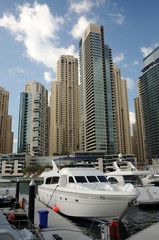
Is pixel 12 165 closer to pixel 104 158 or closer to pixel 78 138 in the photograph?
pixel 104 158

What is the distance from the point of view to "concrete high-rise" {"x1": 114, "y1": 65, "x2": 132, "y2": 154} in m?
157

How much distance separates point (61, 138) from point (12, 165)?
186 ft

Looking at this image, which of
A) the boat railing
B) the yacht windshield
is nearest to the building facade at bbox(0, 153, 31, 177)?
the yacht windshield

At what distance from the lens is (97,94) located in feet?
367

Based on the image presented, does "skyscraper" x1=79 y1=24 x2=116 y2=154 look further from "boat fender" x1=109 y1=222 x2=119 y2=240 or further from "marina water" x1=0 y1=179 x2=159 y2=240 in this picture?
"boat fender" x1=109 y1=222 x2=119 y2=240

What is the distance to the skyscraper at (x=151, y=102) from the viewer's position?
461 ft

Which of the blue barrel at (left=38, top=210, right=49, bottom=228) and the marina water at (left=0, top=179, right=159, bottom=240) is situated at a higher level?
the blue barrel at (left=38, top=210, right=49, bottom=228)

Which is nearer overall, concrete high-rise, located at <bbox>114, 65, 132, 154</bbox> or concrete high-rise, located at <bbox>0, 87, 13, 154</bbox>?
concrete high-rise, located at <bbox>0, 87, 13, 154</bbox>

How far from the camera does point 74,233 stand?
304 inches

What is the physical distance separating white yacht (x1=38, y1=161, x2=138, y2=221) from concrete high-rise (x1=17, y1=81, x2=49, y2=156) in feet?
334

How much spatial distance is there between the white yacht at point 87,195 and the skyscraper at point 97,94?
90.0m

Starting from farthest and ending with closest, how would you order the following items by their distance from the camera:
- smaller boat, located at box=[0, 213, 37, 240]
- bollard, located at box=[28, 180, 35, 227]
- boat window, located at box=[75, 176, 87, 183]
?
boat window, located at box=[75, 176, 87, 183] → bollard, located at box=[28, 180, 35, 227] → smaller boat, located at box=[0, 213, 37, 240]

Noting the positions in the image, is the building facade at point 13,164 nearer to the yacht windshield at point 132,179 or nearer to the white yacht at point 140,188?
the white yacht at point 140,188

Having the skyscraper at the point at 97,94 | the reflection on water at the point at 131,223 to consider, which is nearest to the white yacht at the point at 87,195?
the reflection on water at the point at 131,223
